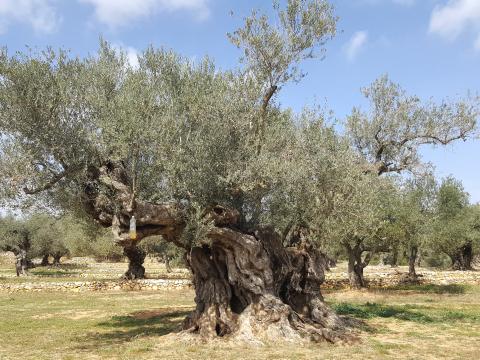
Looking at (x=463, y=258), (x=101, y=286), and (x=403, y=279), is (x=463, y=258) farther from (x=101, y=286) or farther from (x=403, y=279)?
(x=101, y=286)

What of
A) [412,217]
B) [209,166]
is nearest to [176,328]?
[209,166]

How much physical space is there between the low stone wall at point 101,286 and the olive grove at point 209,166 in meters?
20.8

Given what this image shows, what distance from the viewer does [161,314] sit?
79.9ft

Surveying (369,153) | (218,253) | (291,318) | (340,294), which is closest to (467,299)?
(340,294)

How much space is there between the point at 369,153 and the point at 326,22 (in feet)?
39.9

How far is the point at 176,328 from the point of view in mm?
19141

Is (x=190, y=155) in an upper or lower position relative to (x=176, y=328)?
upper

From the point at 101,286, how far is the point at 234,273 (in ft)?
82.8

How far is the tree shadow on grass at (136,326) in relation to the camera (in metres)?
17.4

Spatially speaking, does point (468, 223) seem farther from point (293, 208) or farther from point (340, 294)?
point (293, 208)

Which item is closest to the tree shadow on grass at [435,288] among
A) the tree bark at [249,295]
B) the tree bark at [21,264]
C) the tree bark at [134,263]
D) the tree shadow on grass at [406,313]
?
the tree shadow on grass at [406,313]

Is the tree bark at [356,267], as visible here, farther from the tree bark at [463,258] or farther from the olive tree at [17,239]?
the olive tree at [17,239]

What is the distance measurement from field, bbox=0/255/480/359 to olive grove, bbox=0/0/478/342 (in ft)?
4.75

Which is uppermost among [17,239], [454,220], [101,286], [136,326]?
[454,220]
